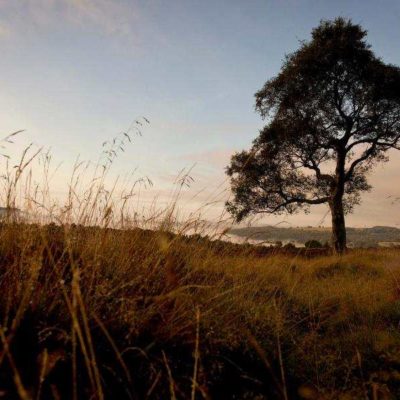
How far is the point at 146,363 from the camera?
2.65 metres

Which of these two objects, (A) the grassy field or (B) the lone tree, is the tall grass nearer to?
(A) the grassy field

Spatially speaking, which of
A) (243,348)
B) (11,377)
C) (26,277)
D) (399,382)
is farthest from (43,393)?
(399,382)

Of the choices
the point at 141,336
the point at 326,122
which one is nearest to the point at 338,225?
the point at 326,122

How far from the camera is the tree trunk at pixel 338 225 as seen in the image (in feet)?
53.0

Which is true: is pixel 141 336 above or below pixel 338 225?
below

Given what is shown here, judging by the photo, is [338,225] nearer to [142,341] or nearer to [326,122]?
[326,122]

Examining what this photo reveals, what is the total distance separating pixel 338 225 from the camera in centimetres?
1630

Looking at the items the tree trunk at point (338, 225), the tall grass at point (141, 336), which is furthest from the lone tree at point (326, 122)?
the tall grass at point (141, 336)

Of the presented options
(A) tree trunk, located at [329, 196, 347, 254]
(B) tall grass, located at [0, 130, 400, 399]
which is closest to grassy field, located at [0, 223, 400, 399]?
(B) tall grass, located at [0, 130, 400, 399]

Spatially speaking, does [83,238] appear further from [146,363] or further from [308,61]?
[308,61]

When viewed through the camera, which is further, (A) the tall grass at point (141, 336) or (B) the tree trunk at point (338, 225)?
(B) the tree trunk at point (338, 225)

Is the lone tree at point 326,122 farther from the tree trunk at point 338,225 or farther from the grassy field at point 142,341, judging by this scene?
the grassy field at point 142,341

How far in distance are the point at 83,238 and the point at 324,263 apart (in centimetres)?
751

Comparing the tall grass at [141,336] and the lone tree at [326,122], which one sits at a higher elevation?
the lone tree at [326,122]
